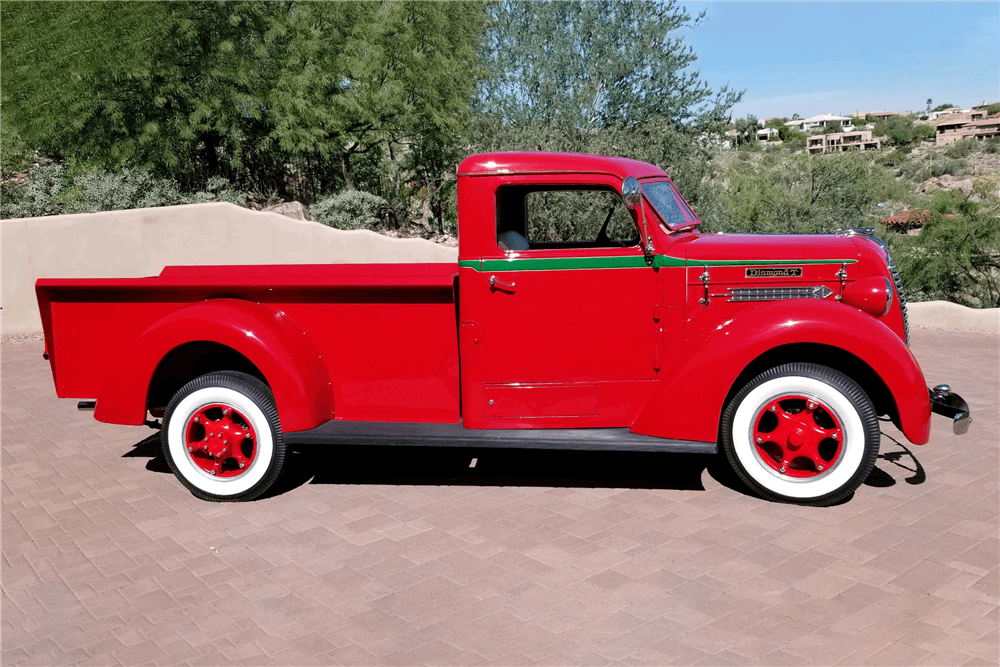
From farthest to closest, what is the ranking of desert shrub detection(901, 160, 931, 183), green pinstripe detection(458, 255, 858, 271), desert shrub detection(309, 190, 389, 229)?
desert shrub detection(901, 160, 931, 183) → desert shrub detection(309, 190, 389, 229) → green pinstripe detection(458, 255, 858, 271)

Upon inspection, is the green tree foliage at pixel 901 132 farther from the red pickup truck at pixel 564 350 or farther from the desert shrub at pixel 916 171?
the red pickup truck at pixel 564 350

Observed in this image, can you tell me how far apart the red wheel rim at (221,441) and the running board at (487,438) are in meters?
0.34

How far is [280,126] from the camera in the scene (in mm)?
16406

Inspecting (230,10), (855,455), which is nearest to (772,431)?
(855,455)

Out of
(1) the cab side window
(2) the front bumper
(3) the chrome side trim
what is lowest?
(2) the front bumper

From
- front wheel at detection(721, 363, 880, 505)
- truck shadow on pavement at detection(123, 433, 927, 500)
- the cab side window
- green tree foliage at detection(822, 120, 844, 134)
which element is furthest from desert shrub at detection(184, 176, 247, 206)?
green tree foliage at detection(822, 120, 844, 134)

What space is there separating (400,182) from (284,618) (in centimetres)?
1676

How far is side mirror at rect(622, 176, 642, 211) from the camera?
4.60m

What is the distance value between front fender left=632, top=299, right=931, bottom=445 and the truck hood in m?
0.30

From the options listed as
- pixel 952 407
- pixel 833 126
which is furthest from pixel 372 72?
pixel 833 126

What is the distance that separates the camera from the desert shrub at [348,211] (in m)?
15.2

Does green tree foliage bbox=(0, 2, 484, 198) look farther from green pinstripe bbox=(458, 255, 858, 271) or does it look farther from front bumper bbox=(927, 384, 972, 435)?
front bumper bbox=(927, 384, 972, 435)

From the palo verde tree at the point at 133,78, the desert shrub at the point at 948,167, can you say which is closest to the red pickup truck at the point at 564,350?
the palo verde tree at the point at 133,78

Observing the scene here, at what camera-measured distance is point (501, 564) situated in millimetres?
4117
